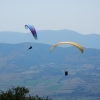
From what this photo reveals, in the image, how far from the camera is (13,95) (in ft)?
136

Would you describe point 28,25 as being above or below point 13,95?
above

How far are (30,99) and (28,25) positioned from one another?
16.1m

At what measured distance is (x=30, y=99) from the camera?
130ft

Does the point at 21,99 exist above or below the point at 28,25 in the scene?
below

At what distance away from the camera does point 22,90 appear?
43.4 meters

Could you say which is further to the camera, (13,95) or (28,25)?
(28,25)

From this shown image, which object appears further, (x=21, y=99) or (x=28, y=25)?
(x=28, y=25)

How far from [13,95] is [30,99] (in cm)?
326

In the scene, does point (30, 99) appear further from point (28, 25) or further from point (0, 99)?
point (28, 25)

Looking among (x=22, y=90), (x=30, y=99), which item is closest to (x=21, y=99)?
(x=30, y=99)

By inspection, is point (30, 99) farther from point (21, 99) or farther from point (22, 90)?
point (22, 90)

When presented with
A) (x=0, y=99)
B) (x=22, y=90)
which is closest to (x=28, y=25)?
(x=22, y=90)

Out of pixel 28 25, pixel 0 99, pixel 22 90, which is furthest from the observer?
pixel 28 25

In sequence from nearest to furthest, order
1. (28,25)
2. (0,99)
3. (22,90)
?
(0,99)
(22,90)
(28,25)
